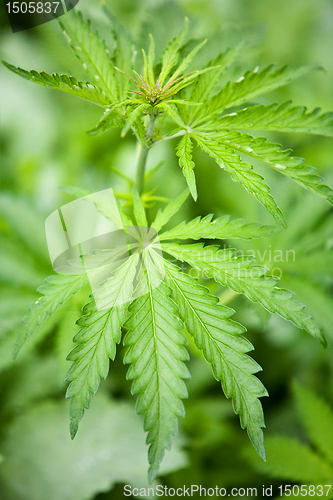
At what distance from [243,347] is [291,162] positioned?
0.33 meters

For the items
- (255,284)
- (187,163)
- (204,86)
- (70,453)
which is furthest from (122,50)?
(70,453)

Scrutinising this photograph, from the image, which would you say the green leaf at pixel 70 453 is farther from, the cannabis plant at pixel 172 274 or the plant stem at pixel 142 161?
the plant stem at pixel 142 161

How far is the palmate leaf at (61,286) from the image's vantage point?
1.93 feet

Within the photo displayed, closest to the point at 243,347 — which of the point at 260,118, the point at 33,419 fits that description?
the point at 260,118

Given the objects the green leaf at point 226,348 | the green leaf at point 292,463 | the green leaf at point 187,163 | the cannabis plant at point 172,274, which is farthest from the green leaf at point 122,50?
the green leaf at point 292,463

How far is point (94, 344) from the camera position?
0.56 m

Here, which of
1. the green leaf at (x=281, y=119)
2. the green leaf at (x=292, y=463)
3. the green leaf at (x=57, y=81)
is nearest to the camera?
the green leaf at (x=57, y=81)

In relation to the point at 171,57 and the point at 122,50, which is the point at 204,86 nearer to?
the point at 171,57

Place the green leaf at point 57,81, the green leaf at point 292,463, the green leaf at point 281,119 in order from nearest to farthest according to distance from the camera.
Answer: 1. the green leaf at point 57,81
2. the green leaf at point 281,119
3. the green leaf at point 292,463

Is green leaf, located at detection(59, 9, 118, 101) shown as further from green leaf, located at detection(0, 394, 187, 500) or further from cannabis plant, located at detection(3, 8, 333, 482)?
green leaf, located at detection(0, 394, 187, 500)

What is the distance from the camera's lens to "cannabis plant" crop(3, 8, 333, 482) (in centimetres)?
55

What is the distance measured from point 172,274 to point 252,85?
426 millimetres

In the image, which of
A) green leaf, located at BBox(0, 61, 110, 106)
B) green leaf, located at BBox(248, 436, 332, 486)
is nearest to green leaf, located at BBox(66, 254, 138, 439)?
green leaf, located at BBox(0, 61, 110, 106)

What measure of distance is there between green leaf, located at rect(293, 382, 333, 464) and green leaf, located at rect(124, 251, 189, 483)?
2.61 ft
